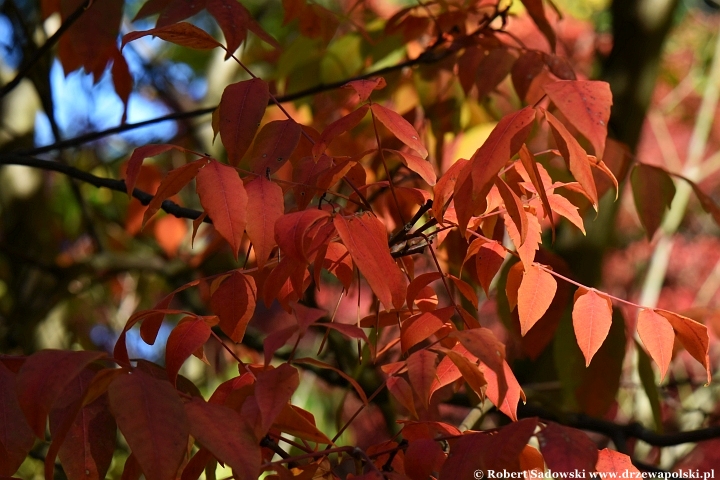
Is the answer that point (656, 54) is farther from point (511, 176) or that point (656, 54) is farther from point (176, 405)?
point (176, 405)

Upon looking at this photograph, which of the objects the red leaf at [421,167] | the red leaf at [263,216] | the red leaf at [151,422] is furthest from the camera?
the red leaf at [421,167]

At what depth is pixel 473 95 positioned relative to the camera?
1.25 metres

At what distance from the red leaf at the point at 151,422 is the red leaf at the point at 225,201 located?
0.10 m

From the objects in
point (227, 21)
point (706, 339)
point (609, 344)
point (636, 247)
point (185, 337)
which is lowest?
point (636, 247)

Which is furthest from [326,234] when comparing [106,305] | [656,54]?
[106,305]

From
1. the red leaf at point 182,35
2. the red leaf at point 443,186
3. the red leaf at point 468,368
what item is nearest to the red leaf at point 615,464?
the red leaf at point 468,368

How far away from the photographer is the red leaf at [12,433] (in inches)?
17.8

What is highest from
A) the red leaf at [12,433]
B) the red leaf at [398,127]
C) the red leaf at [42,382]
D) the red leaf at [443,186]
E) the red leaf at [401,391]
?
the red leaf at [398,127]

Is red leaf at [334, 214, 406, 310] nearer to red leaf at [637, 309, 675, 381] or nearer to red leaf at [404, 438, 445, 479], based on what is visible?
red leaf at [404, 438, 445, 479]

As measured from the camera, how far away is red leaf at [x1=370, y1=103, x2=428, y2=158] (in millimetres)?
550

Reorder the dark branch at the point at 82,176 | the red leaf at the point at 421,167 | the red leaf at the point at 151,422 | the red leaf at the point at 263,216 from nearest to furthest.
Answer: the red leaf at the point at 151,422 < the red leaf at the point at 263,216 < the red leaf at the point at 421,167 < the dark branch at the point at 82,176

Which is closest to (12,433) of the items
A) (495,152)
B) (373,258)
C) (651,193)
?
(373,258)

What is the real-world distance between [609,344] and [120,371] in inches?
25.9

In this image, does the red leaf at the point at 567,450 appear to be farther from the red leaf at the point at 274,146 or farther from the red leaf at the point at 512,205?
the red leaf at the point at 274,146
